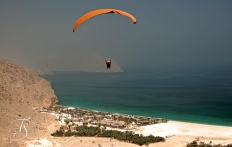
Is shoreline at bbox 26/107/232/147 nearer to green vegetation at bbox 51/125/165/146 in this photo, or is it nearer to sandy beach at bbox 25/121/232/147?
sandy beach at bbox 25/121/232/147

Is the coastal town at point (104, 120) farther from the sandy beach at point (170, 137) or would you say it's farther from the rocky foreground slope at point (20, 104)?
the rocky foreground slope at point (20, 104)

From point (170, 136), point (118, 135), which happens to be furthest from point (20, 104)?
point (170, 136)

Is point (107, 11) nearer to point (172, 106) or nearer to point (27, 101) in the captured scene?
point (27, 101)

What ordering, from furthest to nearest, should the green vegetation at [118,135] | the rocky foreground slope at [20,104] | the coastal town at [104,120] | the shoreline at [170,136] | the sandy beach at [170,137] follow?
the coastal town at [104,120], the rocky foreground slope at [20,104], the green vegetation at [118,135], the shoreline at [170,136], the sandy beach at [170,137]

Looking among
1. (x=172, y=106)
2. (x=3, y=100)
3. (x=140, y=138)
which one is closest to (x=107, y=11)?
(x=140, y=138)

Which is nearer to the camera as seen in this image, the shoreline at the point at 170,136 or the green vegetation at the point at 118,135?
the shoreline at the point at 170,136

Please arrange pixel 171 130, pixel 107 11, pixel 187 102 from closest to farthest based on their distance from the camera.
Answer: pixel 107 11 < pixel 171 130 < pixel 187 102

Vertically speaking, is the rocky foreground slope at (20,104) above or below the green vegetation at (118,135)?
above

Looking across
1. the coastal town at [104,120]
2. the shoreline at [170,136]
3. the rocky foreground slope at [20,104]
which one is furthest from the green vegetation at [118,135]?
the coastal town at [104,120]
